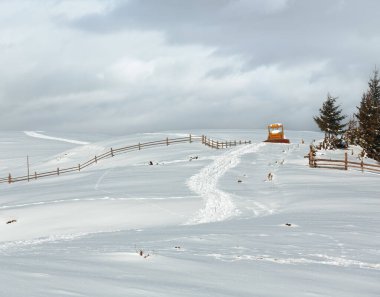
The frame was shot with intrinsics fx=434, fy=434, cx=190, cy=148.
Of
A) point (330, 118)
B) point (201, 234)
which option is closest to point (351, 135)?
point (330, 118)

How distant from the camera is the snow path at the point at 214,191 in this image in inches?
641

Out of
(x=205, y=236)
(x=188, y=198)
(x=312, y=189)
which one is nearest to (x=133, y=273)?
(x=205, y=236)

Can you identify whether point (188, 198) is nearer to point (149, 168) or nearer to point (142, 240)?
point (142, 240)

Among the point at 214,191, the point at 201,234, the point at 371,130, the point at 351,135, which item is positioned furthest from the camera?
the point at 351,135

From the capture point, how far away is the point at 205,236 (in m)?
10.2

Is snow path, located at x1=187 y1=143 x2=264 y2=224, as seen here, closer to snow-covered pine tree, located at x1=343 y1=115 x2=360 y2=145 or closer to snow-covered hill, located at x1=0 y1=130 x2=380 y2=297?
snow-covered hill, located at x1=0 y1=130 x2=380 y2=297

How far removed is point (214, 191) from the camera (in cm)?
2312

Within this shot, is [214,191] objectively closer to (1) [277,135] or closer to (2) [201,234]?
(2) [201,234]

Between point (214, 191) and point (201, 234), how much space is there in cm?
1254

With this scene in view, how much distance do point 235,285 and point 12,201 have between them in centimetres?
2275

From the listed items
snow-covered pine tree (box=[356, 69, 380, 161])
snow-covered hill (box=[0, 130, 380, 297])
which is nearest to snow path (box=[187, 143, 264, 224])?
snow-covered hill (box=[0, 130, 380, 297])

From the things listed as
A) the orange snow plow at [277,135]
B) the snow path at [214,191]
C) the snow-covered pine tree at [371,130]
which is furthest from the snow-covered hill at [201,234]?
the orange snow plow at [277,135]

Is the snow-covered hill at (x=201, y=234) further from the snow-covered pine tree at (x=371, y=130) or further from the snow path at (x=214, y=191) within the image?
the snow-covered pine tree at (x=371, y=130)

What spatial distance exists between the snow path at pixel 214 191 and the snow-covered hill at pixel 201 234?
55mm
